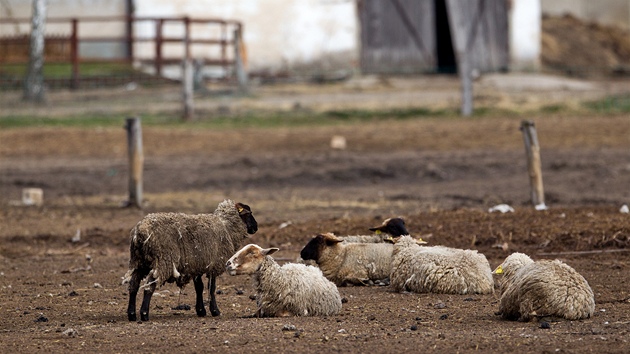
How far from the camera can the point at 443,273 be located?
9.77 m

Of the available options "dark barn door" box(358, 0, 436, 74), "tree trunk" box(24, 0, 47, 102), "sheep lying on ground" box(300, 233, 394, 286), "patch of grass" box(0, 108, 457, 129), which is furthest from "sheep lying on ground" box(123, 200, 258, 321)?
"dark barn door" box(358, 0, 436, 74)

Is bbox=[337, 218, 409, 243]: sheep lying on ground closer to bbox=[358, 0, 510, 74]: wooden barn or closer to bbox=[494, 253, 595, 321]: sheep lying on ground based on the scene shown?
bbox=[494, 253, 595, 321]: sheep lying on ground

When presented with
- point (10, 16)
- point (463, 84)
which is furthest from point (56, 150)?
point (10, 16)

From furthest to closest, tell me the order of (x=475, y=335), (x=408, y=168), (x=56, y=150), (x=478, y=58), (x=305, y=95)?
(x=478, y=58) → (x=305, y=95) → (x=56, y=150) → (x=408, y=168) → (x=475, y=335)

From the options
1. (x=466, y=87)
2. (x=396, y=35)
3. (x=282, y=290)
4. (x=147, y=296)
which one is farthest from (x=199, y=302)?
(x=396, y=35)

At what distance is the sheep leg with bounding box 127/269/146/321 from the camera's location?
28.1 feet

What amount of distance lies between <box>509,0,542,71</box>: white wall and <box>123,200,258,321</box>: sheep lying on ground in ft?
75.2

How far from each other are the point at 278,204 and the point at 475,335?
8.65 metres

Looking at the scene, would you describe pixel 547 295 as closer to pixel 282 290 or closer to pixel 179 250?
pixel 282 290

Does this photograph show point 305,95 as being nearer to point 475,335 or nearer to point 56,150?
point 56,150

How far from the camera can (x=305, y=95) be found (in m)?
27.2

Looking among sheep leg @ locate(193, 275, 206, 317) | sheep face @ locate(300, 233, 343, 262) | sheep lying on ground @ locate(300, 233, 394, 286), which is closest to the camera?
sheep leg @ locate(193, 275, 206, 317)

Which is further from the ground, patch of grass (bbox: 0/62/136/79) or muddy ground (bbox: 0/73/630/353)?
patch of grass (bbox: 0/62/136/79)

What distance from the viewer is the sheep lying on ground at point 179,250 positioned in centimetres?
844
